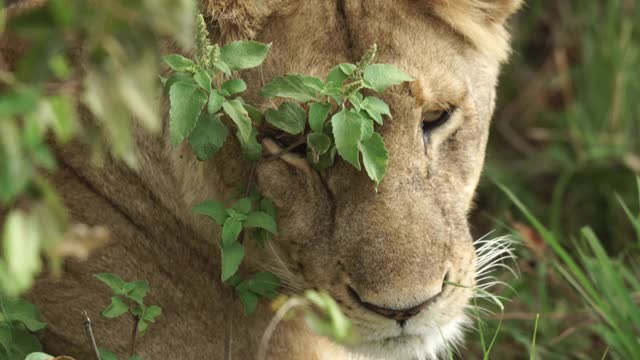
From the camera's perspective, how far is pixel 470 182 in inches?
111

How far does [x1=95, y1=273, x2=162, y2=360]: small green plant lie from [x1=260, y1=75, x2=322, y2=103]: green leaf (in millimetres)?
476

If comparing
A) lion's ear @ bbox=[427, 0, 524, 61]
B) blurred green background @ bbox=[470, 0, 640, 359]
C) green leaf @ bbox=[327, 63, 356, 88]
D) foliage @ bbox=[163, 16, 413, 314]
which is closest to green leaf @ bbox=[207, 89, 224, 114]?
foliage @ bbox=[163, 16, 413, 314]

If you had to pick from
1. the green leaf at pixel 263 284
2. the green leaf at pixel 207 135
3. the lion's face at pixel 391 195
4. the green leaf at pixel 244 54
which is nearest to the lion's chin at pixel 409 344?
the lion's face at pixel 391 195

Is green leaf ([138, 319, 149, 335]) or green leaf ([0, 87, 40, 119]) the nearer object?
green leaf ([0, 87, 40, 119])

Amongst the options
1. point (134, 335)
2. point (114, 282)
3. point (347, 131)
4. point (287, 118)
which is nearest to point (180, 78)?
point (287, 118)

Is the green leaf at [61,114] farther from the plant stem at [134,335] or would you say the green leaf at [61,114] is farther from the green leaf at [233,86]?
the plant stem at [134,335]

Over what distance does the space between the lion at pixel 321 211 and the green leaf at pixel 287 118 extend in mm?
130

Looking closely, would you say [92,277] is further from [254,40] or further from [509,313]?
[509,313]

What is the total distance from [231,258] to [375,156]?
0.36 meters

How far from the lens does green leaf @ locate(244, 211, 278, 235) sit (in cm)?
242

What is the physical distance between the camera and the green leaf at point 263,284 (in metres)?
2.55

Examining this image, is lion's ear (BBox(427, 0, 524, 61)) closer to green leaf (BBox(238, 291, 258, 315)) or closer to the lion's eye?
the lion's eye

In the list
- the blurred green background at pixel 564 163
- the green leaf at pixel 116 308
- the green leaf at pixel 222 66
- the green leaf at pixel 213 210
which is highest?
the green leaf at pixel 222 66

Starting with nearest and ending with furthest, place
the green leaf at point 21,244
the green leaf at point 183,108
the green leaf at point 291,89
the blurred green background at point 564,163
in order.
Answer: the green leaf at point 21,244 → the green leaf at point 183,108 → the green leaf at point 291,89 → the blurred green background at point 564,163
